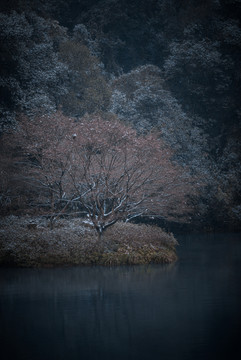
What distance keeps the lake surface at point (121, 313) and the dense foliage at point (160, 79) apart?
430 inches

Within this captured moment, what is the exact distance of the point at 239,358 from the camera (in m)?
4.76

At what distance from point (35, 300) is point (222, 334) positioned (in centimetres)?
361

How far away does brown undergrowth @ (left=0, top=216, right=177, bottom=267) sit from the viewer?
38.3 feet

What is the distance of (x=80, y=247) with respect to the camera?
12219 millimetres

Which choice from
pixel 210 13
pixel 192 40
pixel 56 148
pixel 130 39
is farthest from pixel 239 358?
pixel 130 39

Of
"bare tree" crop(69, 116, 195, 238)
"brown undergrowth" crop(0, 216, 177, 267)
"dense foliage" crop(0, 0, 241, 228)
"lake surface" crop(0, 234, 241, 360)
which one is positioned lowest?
"lake surface" crop(0, 234, 241, 360)

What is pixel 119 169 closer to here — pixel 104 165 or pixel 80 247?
pixel 104 165

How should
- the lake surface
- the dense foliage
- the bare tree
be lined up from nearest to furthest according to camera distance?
the lake surface, the bare tree, the dense foliage

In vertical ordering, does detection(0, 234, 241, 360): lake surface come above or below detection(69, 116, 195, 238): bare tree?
below

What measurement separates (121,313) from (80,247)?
18.5ft

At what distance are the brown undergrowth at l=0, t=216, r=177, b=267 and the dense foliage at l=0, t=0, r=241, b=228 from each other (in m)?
7.89

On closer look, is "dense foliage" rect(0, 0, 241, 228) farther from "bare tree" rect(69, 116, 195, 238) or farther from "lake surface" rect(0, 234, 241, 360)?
"lake surface" rect(0, 234, 241, 360)

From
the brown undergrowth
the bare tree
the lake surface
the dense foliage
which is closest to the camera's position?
the lake surface

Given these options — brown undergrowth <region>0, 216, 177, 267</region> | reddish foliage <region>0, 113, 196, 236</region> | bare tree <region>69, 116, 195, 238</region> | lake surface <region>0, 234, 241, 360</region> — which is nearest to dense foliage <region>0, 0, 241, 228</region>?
reddish foliage <region>0, 113, 196, 236</region>
